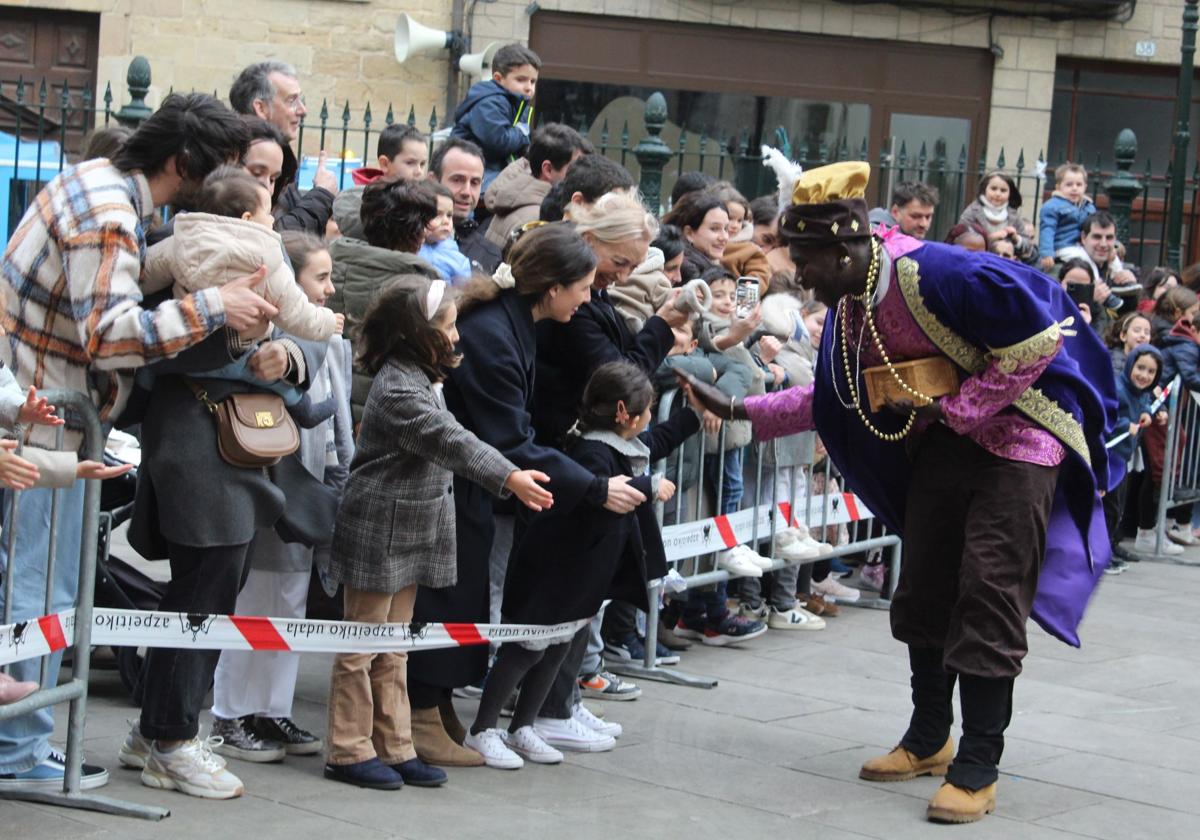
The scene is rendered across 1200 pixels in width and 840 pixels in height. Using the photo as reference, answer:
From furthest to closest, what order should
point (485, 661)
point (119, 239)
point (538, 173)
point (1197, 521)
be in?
point (1197, 521)
point (538, 173)
point (485, 661)
point (119, 239)

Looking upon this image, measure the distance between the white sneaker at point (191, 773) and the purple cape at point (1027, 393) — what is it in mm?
2358

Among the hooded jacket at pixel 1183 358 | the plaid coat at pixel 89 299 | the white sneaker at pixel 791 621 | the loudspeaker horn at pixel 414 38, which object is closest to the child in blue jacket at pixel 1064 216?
the hooded jacket at pixel 1183 358

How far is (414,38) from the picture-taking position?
17484 mm

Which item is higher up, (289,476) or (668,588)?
(289,476)

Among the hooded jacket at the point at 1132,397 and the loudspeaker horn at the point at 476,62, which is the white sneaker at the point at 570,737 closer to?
the hooded jacket at the point at 1132,397

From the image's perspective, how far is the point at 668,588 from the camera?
305 inches

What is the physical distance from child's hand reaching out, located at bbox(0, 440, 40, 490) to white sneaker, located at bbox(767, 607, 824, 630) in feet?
15.9

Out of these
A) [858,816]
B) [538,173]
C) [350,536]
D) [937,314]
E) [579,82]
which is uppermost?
[579,82]

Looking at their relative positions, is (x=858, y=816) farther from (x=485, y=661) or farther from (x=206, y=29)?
(x=206, y=29)

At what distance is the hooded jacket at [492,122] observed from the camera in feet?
30.9

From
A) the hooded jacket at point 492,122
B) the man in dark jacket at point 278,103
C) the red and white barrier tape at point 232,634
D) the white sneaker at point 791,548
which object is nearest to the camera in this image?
the red and white barrier tape at point 232,634

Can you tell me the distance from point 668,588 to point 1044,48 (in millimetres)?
13135

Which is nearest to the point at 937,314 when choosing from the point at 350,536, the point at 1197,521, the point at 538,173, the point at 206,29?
the point at 350,536

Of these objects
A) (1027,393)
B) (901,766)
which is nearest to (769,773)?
(901,766)
